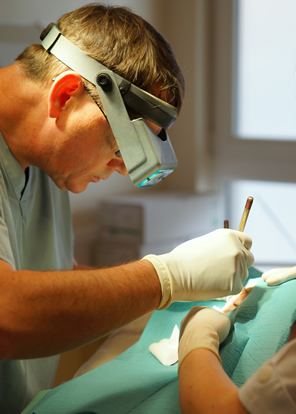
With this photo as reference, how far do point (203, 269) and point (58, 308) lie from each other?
0.42 meters

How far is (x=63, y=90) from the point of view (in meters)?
1.18

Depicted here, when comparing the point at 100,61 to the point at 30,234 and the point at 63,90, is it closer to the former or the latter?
the point at 63,90

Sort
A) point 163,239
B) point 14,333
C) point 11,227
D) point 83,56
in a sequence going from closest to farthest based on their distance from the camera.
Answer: point 14,333
point 83,56
point 11,227
point 163,239

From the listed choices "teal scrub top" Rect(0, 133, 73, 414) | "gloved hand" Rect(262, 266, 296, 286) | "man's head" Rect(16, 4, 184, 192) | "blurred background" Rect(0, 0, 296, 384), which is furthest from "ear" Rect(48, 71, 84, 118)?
"blurred background" Rect(0, 0, 296, 384)

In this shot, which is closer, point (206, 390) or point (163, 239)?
point (206, 390)

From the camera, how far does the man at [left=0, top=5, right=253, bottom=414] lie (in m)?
0.88

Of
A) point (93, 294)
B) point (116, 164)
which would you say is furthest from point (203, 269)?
point (116, 164)

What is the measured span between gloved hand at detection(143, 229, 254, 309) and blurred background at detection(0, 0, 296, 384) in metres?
1.42

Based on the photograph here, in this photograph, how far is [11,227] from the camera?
4.24 feet

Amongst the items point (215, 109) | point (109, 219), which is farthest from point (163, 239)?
point (215, 109)

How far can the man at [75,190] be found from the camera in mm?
875

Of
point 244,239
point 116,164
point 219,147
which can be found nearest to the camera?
point 244,239

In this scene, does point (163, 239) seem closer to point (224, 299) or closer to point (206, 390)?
point (224, 299)

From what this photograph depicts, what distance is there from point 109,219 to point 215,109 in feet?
3.70
